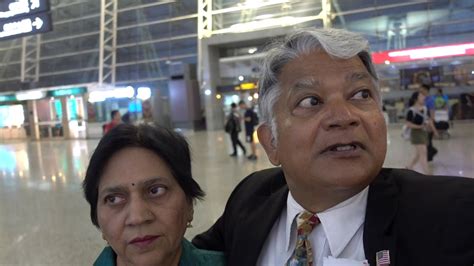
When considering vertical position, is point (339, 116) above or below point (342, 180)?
above

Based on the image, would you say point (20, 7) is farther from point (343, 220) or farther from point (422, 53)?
point (422, 53)

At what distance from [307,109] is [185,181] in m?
0.49

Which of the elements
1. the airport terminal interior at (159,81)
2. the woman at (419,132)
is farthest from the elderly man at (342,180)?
the woman at (419,132)

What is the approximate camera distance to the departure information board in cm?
712

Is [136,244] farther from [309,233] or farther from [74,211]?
[74,211]

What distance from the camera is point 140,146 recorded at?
1428 millimetres

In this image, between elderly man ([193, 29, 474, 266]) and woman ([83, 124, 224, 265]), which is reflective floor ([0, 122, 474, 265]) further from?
elderly man ([193, 29, 474, 266])

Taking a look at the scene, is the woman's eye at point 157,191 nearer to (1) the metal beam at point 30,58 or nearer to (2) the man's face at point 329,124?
(2) the man's face at point 329,124

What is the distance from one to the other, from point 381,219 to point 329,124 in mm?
315

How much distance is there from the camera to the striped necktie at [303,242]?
134 centimetres

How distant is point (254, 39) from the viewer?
2288 centimetres

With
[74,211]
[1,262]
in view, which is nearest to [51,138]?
[74,211]

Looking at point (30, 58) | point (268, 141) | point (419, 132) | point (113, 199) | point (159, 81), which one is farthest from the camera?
point (30, 58)

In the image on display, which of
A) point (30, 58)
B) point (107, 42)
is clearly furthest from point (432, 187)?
point (30, 58)
